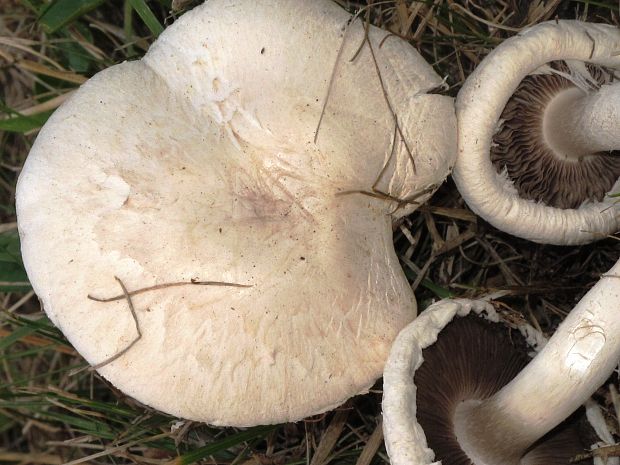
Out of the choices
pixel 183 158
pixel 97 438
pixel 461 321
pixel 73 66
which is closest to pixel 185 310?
pixel 183 158

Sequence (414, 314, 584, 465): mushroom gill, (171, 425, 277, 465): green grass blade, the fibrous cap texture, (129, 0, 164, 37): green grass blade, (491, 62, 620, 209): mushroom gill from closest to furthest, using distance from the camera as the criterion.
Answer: the fibrous cap texture < (414, 314, 584, 465): mushroom gill < (491, 62, 620, 209): mushroom gill < (171, 425, 277, 465): green grass blade < (129, 0, 164, 37): green grass blade

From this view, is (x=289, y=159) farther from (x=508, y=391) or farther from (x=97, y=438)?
(x=97, y=438)

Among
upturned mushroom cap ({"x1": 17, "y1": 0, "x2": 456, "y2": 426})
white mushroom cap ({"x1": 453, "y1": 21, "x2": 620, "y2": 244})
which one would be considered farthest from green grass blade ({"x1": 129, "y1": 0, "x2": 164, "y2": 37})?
white mushroom cap ({"x1": 453, "y1": 21, "x2": 620, "y2": 244})

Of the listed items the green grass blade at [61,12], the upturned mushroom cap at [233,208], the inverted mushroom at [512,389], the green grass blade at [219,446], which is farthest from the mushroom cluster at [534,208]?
the green grass blade at [61,12]

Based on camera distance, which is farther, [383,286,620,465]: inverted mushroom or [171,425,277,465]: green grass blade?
[171,425,277,465]: green grass blade

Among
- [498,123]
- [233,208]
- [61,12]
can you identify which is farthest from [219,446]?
[61,12]

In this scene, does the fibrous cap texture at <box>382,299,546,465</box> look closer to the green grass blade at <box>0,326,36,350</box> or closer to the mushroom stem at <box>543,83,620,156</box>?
the mushroom stem at <box>543,83,620,156</box>
